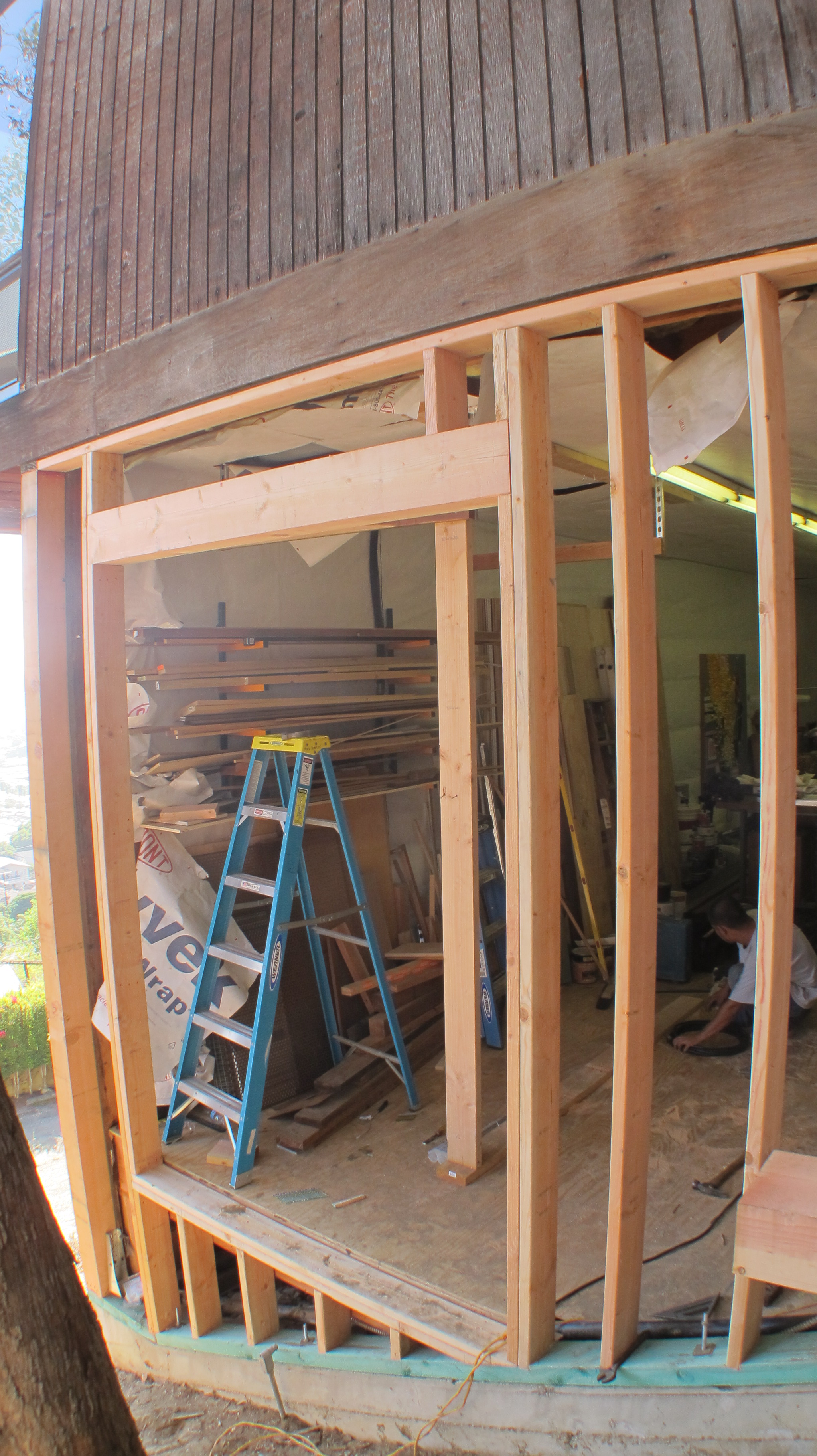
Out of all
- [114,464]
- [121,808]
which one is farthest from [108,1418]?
[114,464]

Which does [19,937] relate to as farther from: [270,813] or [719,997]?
[719,997]

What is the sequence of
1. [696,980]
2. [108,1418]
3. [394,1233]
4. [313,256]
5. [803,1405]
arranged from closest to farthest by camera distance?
1. [108,1418]
2. [803,1405]
3. [313,256]
4. [394,1233]
5. [696,980]

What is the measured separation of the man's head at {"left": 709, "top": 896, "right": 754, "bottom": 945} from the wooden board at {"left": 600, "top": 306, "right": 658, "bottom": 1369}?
2540 millimetres

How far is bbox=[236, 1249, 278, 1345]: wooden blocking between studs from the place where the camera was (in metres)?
3.05

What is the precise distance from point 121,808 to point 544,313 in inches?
86.4

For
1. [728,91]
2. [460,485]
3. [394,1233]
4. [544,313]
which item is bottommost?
[394,1233]

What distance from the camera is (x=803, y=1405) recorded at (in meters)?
1.90

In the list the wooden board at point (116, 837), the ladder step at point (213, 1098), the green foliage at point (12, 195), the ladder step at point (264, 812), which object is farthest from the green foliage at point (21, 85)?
the ladder step at point (213, 1098)

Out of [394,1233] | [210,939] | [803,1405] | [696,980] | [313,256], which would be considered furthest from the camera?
[696,980]

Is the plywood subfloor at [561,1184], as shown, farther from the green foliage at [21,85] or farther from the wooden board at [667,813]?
the green foliage at [21,85]

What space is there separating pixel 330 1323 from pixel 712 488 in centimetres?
414

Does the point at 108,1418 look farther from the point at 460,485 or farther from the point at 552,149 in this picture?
the point at 552,149

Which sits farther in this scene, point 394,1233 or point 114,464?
point 114,464

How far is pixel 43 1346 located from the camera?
1.73 m
